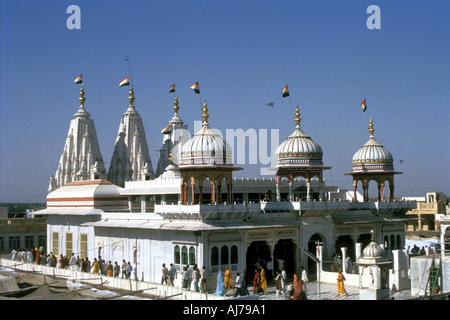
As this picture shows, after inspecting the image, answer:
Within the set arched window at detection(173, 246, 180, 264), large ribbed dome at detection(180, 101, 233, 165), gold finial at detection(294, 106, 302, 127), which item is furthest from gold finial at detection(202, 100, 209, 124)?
arched window at detection(173, 246, 180, 264)

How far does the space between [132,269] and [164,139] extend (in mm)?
31751

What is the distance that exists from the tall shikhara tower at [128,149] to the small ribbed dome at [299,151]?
27.2 metres

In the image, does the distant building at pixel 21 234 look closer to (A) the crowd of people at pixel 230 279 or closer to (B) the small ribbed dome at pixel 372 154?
(A) the crowd of people at pixel 230 279

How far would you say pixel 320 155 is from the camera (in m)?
33.5

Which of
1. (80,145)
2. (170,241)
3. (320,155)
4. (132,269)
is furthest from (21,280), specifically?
(80,145)

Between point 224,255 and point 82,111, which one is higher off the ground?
point 82,111

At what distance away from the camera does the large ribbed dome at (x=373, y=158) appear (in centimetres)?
3703

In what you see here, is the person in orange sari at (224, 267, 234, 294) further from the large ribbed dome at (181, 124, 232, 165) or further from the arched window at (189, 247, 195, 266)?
the large ribbed dome at (181, 124, 232, 165)

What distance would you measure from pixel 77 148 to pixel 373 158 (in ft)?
109

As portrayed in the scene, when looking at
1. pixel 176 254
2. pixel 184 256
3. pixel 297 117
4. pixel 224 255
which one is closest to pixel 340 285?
pixel 224 255

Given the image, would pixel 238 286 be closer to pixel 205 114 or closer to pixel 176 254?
pixel 176 254

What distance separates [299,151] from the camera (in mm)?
33312

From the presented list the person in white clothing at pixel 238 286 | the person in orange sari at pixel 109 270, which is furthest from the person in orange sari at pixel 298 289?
the person in orange sari at pixel 109 270
